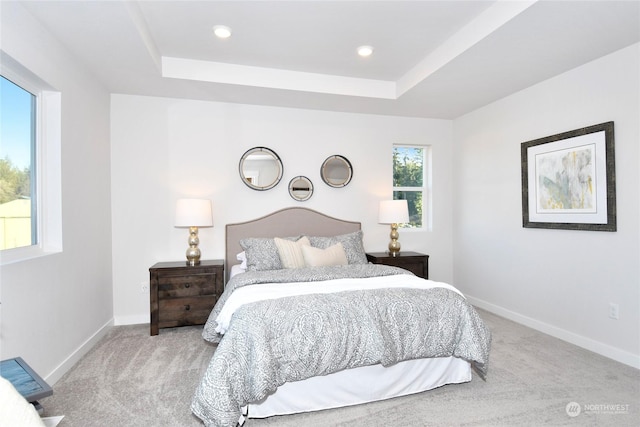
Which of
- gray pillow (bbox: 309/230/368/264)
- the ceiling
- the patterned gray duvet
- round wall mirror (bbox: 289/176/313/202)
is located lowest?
the patterned gray duvet

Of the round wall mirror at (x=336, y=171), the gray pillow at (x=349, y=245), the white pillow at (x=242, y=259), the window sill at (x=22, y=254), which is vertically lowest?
the white pillow at (x=242, y=259)

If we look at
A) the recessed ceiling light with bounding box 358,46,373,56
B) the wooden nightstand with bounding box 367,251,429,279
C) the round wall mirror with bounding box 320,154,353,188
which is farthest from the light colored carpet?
the recessed ceiling light with bounding box 358,46,373,56

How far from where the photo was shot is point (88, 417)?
1999 millimetres

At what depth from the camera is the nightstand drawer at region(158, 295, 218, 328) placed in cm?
334

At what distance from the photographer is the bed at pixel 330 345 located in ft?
5.90

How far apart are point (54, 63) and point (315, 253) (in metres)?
2.55

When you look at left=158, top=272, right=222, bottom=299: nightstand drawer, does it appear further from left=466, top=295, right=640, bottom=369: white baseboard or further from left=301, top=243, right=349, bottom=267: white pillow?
left=466, top=295, right=640, bottom=369: white baseboard

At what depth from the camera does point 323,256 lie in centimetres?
336

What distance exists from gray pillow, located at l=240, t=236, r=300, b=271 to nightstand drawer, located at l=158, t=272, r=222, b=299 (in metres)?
0.44

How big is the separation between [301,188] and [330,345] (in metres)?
2.48

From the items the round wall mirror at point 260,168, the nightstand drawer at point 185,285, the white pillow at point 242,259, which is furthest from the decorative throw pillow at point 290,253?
the round wall mirror at point 260,168

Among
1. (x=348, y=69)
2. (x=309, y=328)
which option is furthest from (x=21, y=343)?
(x=348, y=69)

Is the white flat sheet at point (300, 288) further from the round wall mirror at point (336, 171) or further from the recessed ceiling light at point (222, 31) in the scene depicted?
the recessed ceiling light at point (222, 31)

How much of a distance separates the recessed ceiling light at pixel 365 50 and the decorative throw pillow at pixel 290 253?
1.91 meters
